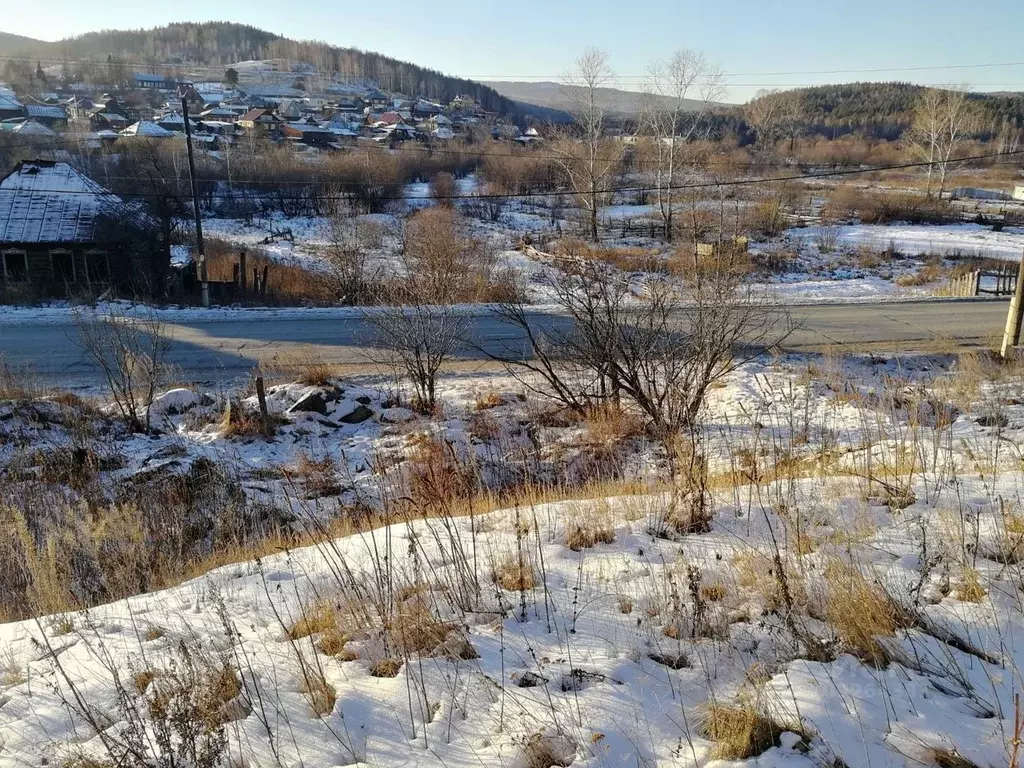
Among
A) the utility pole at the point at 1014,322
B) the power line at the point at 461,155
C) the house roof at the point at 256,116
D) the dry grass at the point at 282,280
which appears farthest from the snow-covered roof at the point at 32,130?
the utility pole at the point at 1014,322

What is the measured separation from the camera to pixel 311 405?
11.3m

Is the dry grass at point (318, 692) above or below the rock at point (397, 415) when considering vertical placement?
above

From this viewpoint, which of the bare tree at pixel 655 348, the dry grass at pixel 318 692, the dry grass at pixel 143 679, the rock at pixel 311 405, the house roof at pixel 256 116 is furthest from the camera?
the house roof at pixel 256 116

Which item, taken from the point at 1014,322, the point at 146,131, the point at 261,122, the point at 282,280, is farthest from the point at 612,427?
the point at 261,122

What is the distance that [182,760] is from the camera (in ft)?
7.65

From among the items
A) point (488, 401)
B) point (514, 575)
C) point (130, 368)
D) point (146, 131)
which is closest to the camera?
point (514, 575)

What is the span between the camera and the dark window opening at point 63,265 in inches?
860

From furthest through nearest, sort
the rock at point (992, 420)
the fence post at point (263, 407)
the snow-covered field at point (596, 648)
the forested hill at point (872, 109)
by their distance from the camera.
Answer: the forested hill at point (872, 109) → the fence post at point (263, 407) → the rock at point (992, 420) → the snow-covered field at point (596, 648)

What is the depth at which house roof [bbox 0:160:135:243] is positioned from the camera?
21672mm

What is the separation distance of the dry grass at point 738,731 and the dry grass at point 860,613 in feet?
1.96

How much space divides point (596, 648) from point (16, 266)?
25.8 meters

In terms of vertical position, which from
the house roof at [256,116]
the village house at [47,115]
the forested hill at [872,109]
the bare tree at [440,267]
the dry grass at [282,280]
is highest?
the forested hill at [872,109]

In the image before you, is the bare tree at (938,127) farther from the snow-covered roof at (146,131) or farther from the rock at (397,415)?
the snow-covered roof at (146,131)

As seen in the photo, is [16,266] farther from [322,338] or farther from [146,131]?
[146,131]
